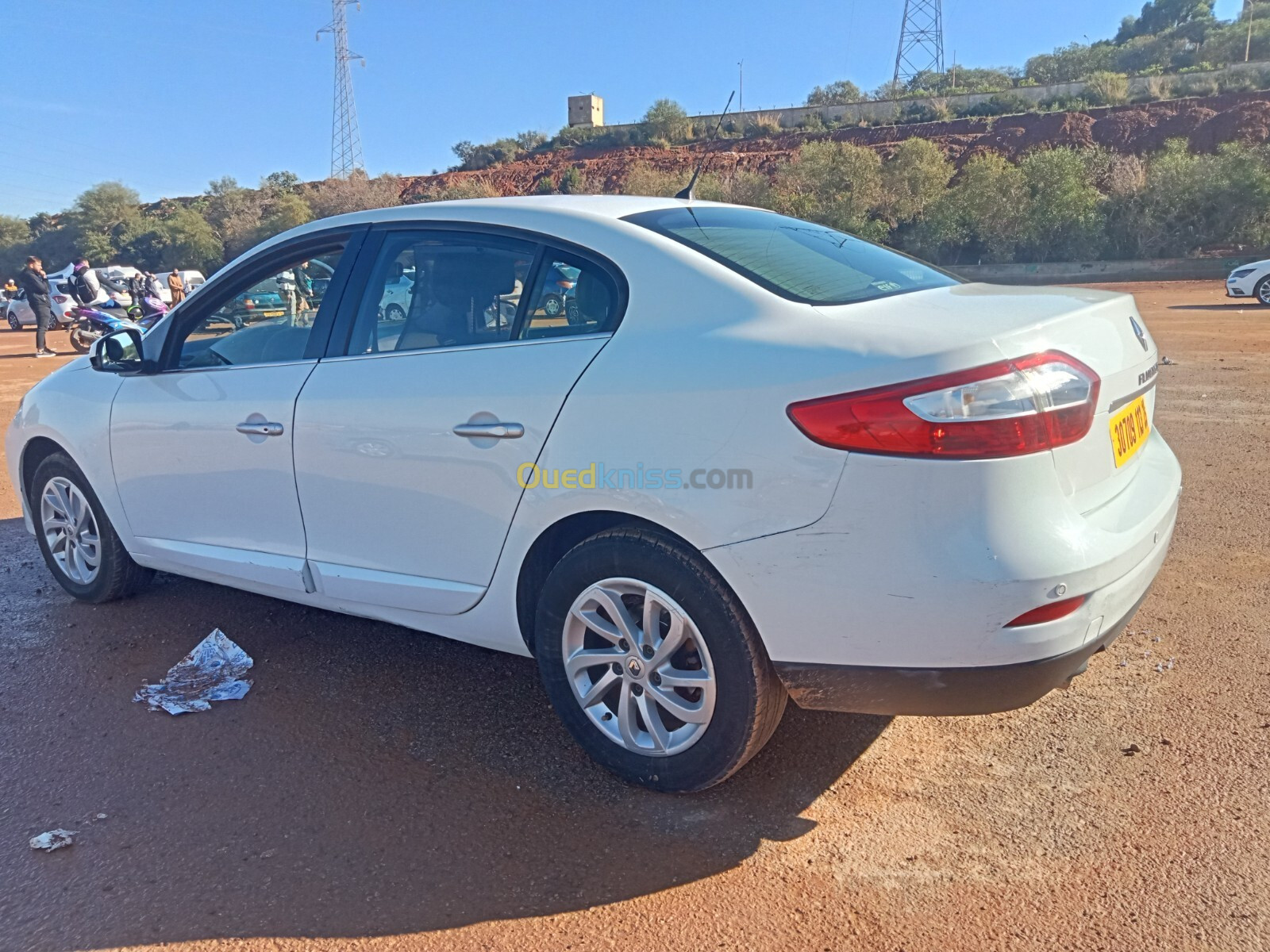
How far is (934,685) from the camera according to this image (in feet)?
7.86

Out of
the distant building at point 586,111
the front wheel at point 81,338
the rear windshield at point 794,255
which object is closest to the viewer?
the rear windshield at point 794,255

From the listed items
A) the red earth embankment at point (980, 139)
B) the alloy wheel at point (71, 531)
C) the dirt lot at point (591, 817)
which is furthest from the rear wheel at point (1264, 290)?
the red earth embankment at point (980, 139)

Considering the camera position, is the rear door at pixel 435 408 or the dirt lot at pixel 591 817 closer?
the dirt lot at pixel 591 817

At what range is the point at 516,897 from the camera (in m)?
2.41

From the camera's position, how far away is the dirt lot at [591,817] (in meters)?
2.30

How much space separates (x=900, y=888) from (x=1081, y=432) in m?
1.26

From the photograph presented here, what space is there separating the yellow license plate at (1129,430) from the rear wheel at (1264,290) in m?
18.6

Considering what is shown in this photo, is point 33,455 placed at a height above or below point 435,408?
below

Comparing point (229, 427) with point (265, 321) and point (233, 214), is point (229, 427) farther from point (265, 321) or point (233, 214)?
point (233, 214)

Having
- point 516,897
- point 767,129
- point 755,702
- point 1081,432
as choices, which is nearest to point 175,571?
point 516,897

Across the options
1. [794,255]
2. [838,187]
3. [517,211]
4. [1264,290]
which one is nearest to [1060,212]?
[838,187]

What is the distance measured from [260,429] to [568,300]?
1.39 meters

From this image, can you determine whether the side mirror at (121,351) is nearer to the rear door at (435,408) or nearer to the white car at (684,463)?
the white car at (684,463)

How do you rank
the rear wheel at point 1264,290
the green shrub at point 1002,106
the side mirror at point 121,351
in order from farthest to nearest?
the green shrub at point 1002,106, the rear wheel at point 1264,290, the side mirror at point 121,351
